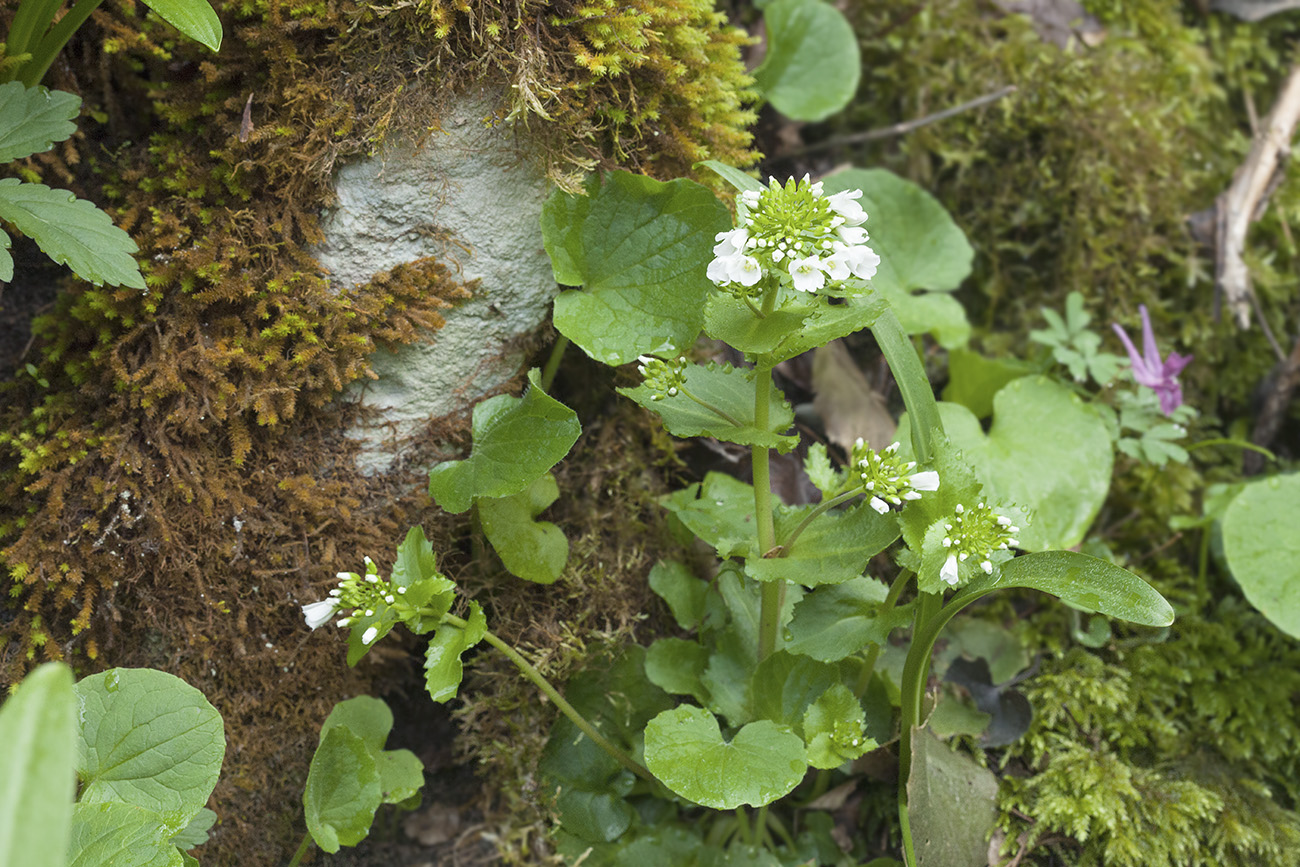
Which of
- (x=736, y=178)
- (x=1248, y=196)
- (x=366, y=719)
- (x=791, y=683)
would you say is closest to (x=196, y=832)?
(x=366, y=719)

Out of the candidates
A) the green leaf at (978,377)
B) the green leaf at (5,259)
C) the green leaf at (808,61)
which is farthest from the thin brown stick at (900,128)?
the green leaf at (5,259)

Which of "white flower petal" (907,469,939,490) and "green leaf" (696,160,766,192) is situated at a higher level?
"green leaf" (696,160,766,192)

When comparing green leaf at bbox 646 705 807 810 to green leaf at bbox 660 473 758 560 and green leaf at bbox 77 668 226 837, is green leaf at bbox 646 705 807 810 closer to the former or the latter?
green leaf at bbox 660 473 758 560

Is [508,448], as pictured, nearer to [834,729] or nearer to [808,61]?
[834,729]

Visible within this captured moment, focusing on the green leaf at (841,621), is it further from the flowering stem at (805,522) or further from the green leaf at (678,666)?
the green leaf at (678,666)

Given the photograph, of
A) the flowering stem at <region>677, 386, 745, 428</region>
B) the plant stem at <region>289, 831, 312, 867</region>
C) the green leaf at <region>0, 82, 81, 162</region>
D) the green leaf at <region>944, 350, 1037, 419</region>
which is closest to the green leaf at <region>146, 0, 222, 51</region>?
the green leaf at <region>0, 82, 81, 162</region>

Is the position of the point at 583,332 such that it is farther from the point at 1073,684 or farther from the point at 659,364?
the point at 1073,684

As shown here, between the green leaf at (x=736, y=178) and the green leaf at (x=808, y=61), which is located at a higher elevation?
the green leaf at (x=736, y=178)
